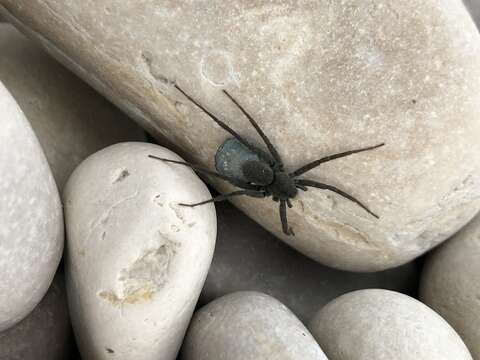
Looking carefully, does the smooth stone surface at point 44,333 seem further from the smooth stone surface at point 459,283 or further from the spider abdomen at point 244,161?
the smooth stone surface at point 459,283

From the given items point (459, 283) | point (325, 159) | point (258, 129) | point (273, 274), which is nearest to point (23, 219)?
point (258, 129)

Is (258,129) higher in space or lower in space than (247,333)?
higher

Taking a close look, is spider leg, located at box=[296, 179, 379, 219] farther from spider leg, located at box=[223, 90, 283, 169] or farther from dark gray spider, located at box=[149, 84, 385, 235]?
spider leg, located at box=[223, 90, 283, 169]

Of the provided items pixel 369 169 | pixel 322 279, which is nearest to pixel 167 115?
pixel 369 169

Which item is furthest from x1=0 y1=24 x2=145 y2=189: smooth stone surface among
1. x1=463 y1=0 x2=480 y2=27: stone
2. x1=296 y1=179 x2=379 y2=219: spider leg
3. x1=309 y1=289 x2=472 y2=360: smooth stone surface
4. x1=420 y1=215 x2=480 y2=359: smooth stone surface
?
x1=463 y1=0 x2=480 y2=27: stone

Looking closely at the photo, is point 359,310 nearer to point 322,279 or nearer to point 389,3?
point 322,279

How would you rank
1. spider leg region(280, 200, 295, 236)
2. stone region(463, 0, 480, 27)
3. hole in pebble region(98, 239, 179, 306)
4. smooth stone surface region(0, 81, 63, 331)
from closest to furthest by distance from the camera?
smooth stone surface region(0, 81, 63, 331) → hole in pebble region(98, 239, 179, 306) → spider leg region(280, 200, 295, 236) → stone region(463, 0, 480, 27)

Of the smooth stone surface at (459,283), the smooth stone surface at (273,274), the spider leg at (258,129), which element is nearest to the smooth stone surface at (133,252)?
the spider leg at (258,129)

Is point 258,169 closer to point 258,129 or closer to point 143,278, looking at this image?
point 258,129
